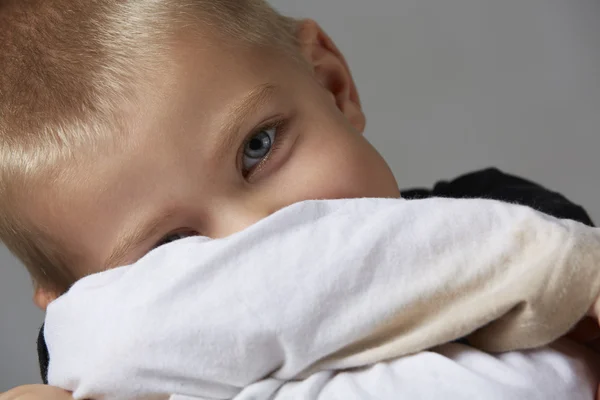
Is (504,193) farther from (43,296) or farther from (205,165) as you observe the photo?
(43,296)

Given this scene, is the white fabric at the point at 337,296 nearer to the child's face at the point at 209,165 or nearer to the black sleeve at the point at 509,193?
the child's face at the point at 209,165

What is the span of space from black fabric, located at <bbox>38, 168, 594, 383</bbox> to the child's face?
20 centimetres

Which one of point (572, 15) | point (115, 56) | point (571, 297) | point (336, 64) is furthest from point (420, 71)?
point (571, 297)

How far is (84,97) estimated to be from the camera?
1.75ft

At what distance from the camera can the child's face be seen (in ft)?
1.69

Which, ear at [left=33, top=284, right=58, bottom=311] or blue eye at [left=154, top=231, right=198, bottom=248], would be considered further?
ear at [left=33, top=284, right=58, bottom=311]

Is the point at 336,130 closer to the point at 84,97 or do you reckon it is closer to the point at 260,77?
the point at 260,77

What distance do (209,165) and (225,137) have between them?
0.03m

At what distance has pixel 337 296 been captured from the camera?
414mm

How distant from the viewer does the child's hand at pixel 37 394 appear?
48 centimetres

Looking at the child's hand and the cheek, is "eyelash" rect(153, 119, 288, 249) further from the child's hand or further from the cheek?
the child's hand

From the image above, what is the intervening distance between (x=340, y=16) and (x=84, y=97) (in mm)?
792

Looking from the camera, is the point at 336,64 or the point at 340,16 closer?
the point at 336,64

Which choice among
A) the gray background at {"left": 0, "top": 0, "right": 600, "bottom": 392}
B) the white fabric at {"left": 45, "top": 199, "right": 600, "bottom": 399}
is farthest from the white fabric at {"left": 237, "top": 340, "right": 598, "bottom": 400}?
the gray background at {"left": 0, "top": 0, "right": 600, "bottom": 392}
